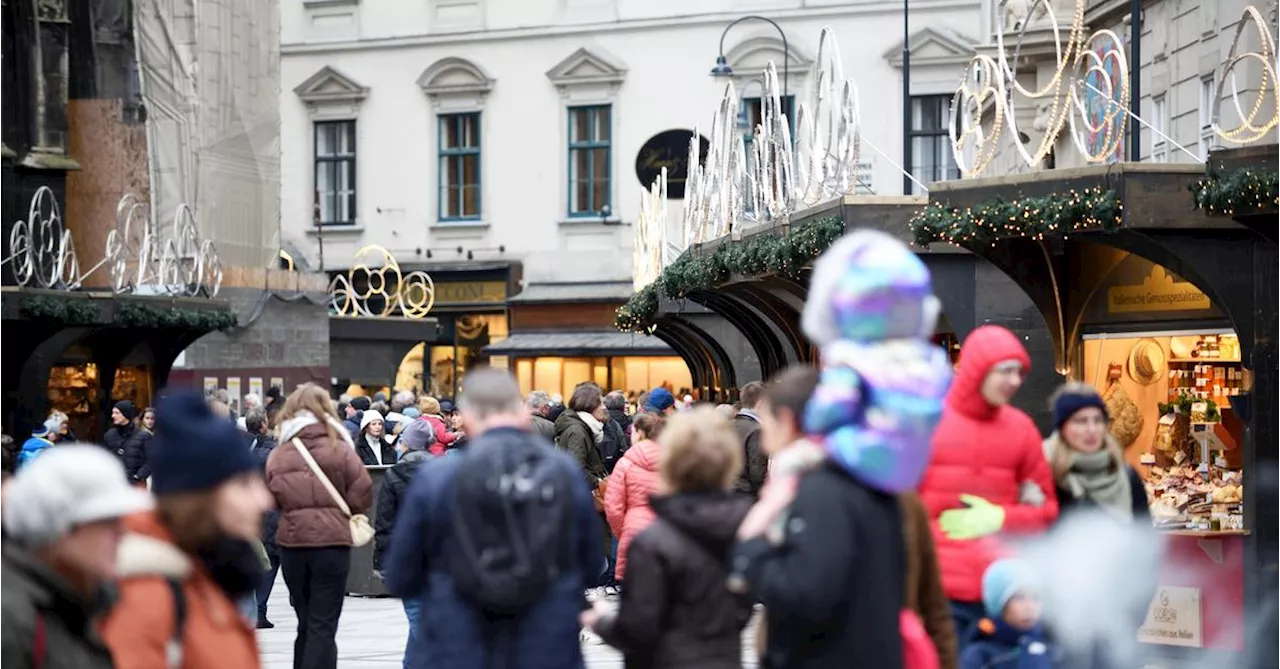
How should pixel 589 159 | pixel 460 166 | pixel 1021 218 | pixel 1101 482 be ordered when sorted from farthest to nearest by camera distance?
pixel 460 166, pixel 589 159, pixel 1021 218, pixel 1101 482

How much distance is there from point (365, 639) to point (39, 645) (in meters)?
10.1

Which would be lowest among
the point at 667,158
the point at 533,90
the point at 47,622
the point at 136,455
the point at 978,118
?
the point at 136,455

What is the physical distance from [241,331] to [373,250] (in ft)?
41.3

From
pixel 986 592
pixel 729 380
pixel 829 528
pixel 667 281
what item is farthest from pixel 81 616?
pixel 729 380

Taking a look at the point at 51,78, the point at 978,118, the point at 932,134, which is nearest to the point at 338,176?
the point at 932,134

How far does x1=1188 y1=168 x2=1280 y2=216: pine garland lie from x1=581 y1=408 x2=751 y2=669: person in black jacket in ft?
21.3

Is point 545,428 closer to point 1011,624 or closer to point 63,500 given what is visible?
point 1011,624

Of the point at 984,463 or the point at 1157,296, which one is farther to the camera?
the point at 1157,296

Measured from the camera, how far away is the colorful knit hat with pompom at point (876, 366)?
19.6 feet

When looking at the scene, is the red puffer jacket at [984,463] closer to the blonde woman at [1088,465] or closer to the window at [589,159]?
the blonde woman at [1088,465]

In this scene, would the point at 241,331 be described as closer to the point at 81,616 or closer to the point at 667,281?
the point at 667,281

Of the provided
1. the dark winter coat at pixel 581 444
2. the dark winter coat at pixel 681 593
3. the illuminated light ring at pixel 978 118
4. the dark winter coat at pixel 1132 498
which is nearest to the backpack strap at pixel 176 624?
the dark winter coat at pixel 681 593

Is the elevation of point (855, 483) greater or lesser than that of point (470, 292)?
lesser

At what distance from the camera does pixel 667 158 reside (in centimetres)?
4303
